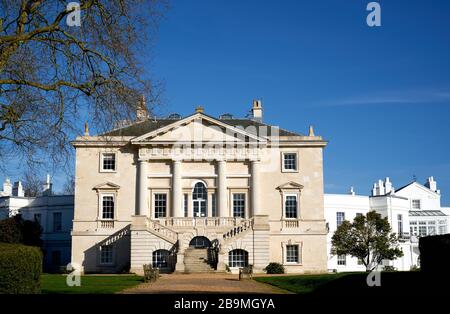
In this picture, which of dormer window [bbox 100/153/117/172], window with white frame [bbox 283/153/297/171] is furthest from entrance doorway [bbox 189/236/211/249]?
window with white frame [bbox 283/153/297/171]

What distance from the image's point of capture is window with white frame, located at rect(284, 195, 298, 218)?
48062mm

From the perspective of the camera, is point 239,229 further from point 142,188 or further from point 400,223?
point 400,223

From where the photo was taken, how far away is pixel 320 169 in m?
48.6

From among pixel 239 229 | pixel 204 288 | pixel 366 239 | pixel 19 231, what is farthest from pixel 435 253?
pixel 19 231

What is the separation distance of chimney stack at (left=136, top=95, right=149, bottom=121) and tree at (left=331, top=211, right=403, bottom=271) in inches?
Answer: 1288

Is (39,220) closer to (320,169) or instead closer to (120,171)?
(120,171)

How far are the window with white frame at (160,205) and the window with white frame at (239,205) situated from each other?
5220 millimetres

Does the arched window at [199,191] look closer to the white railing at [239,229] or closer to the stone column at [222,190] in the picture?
the stone column at [222,190]

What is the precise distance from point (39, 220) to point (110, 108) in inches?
1707

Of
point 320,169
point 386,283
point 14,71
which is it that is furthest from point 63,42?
point 320,169

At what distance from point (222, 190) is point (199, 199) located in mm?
1932

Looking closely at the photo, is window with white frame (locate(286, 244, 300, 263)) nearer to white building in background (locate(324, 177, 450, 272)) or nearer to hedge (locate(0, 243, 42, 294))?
white building in background (locate(324, 177, 450, 272))

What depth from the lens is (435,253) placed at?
53.6 feet

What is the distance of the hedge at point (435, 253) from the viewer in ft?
52.0
